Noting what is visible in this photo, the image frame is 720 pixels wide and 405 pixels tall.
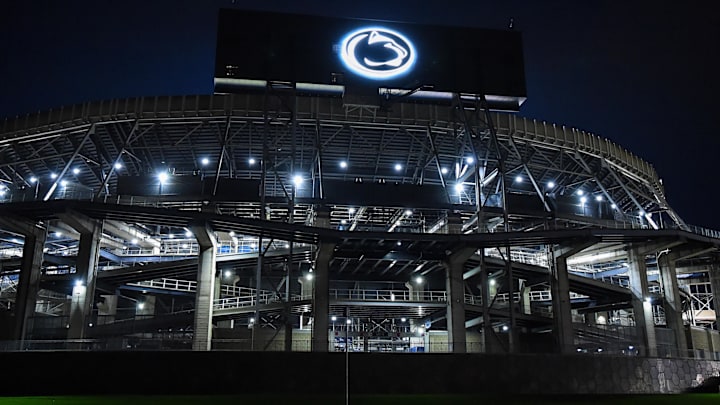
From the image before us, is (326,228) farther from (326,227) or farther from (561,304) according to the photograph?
(561,304)

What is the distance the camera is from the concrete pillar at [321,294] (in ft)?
126

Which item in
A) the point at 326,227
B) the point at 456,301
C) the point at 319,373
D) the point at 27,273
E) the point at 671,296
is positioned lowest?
the point at 319,373

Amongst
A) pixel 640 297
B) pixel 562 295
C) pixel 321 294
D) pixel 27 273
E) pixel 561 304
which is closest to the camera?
pixel 27 273

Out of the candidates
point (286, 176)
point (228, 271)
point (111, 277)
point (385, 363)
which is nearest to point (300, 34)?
point (286, 176)

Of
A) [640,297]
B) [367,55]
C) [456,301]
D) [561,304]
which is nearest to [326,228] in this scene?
[456,301]

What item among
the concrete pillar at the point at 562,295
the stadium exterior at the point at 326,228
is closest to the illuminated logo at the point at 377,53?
the stadium exterior at the point at 326,228

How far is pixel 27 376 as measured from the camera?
27328mm

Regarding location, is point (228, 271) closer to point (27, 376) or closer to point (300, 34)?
point (300, 34)

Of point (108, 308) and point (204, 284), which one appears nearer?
point (204, 284)

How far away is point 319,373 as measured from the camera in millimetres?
28984

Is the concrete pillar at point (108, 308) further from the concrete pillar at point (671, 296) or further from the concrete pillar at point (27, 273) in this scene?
the concrete pillar at point (671, 296)

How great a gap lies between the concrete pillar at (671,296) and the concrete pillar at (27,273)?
47.4 m

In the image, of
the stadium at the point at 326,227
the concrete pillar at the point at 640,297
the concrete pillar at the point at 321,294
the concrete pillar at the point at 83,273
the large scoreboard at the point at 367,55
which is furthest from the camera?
the concrete pillar at the point at 640,297

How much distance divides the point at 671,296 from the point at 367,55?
32.0m
